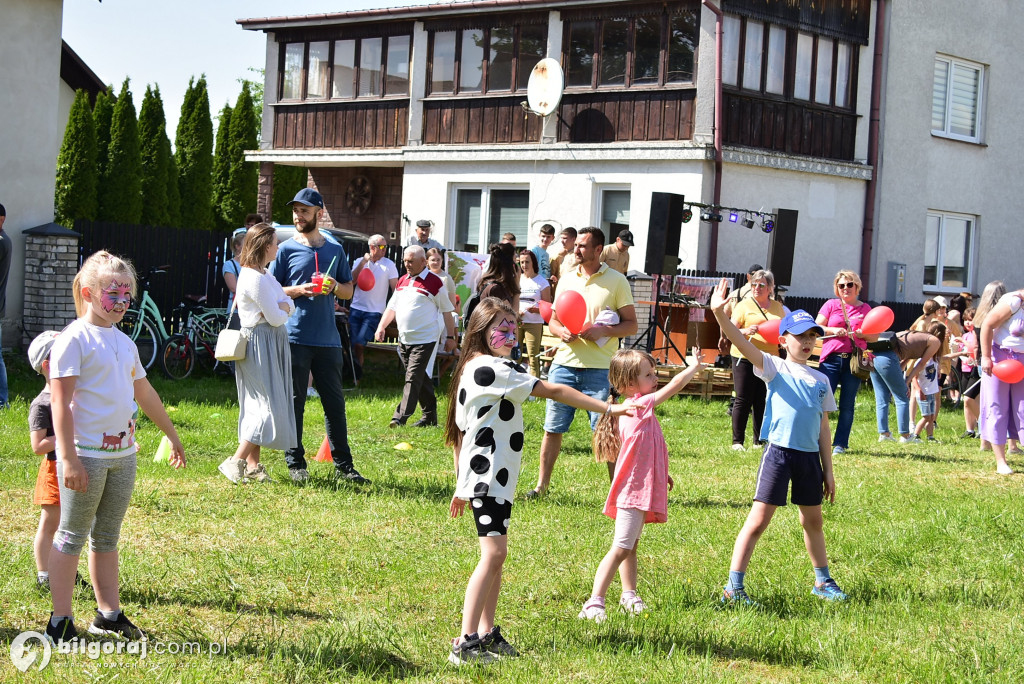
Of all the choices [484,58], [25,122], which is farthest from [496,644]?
[484,58]

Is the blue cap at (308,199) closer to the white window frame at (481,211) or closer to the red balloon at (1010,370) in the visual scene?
the red balloon at (1010,370)

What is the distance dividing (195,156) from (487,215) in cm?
1566

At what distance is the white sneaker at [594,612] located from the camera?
5.57m

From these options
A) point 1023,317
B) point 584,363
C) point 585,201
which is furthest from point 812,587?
point 585,201

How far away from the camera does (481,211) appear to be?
2428cm

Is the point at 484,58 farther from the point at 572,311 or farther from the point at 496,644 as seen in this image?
the point at 496,644

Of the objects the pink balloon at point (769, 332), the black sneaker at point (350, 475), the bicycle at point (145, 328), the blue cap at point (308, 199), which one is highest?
the blue cap at point (308, 199)

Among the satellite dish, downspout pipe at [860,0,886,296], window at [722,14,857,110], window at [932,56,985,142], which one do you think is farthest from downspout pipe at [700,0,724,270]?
window at [932,56,985,142]

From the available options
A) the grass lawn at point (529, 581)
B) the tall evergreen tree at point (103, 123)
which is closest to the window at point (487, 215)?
the tall evergreen tree at point (103, 123)

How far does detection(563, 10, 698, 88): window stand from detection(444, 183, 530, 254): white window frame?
256cm

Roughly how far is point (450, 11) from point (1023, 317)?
15.7m

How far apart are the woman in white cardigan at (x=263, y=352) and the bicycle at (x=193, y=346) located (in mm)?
6866

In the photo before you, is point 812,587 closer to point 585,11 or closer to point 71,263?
point 71,263

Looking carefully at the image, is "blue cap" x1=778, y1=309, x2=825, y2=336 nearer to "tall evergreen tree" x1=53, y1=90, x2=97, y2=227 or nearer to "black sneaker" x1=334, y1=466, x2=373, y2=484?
"black sneaker" x1=334, y1=466, x2=373, y2=484
